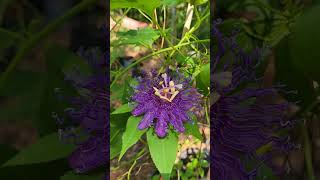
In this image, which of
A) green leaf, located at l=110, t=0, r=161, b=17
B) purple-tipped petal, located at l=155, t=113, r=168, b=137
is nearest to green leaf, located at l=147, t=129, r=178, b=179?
purple-tipped petal, located at l=155, t=113, r=168, b=137

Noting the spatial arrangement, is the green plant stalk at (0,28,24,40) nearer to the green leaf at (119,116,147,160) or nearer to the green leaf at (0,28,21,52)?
the green leaf at (0,28,21,52)

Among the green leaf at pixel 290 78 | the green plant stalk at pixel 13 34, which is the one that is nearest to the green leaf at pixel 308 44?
the green leaf at pixel 290 78

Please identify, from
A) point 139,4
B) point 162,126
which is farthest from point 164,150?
point 139,4

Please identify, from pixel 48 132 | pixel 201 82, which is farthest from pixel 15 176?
pixel 201 82

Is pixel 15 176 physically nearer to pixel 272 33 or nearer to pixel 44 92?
pixel 44 92

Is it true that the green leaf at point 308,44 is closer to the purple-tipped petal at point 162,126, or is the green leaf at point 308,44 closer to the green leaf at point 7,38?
the purple-tipped petal at point 162,126

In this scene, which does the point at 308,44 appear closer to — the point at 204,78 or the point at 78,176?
the point at 204,78
